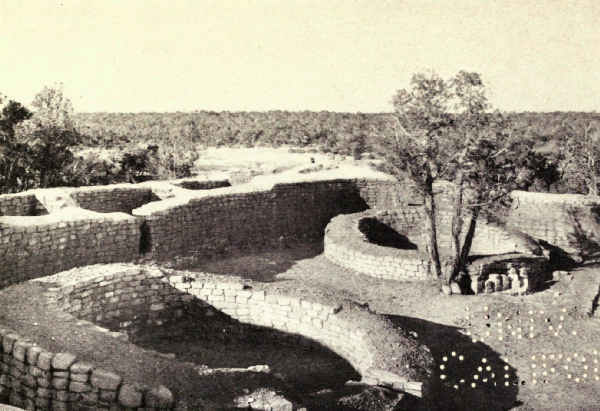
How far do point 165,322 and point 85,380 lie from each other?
380 centimetres

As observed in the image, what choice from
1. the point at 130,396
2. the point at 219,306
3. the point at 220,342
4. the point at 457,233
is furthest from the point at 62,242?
the point at 457,233

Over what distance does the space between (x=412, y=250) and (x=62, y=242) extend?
779 centimetres

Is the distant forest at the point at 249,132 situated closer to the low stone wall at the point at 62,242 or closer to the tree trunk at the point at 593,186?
the tree trunk at the point at 593,186

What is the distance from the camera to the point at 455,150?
13.8 meters

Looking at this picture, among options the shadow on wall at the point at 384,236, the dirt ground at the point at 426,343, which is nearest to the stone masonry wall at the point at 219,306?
the dirt ground at the point at 426,343

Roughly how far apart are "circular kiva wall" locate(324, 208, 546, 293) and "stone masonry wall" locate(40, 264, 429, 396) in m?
4.94

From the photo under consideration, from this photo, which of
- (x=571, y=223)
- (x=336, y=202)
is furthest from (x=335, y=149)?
(x=571, y=223)

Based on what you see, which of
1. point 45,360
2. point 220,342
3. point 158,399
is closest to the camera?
point 158,399

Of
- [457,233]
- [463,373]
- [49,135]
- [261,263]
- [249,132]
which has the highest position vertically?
[49,135]

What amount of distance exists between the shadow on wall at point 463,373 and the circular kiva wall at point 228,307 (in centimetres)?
79

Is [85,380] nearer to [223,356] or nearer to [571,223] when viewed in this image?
[223,356]

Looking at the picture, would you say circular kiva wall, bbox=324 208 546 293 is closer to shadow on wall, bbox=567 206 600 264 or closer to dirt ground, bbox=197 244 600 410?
dirt ground, bbox=197 244 600 410

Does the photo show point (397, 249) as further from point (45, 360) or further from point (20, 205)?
point (45, 360)

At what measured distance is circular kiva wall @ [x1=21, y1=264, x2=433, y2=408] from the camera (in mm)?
8781
